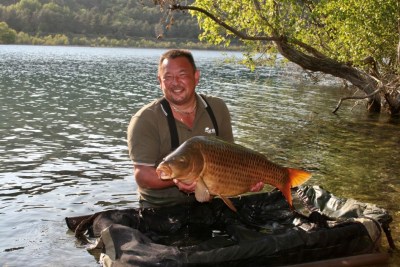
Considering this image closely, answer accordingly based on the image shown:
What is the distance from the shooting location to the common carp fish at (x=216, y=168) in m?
4.89

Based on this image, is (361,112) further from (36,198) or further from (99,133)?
(36,198)

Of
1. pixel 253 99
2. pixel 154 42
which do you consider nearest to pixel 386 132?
pixel 253 99

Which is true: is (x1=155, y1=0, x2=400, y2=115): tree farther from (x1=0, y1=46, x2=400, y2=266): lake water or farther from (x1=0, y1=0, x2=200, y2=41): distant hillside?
(x1=0, y1=0, x2=200, y2=41): distant hillside

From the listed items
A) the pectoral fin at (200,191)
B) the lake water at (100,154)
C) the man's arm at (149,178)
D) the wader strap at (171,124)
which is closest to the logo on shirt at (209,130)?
the wader strap at (171,124)

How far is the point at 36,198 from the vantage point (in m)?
10.1

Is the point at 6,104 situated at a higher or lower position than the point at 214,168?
lower

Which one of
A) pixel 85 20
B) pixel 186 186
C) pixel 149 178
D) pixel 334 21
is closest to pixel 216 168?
pixel 186 186

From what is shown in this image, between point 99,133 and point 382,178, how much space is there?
10.3 m

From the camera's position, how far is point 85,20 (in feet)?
585

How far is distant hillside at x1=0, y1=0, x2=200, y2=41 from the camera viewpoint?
16525 centimetres

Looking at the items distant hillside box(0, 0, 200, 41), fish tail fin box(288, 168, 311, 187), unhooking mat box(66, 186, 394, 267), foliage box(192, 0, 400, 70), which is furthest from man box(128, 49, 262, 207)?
distant hillside box(0, 0, 200, 41)

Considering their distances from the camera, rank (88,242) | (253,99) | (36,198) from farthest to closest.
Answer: (253,99)
(36,198)
(88,242)

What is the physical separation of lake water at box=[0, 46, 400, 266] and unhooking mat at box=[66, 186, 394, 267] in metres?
0.79

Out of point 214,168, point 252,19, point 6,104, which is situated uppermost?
point 252,19
